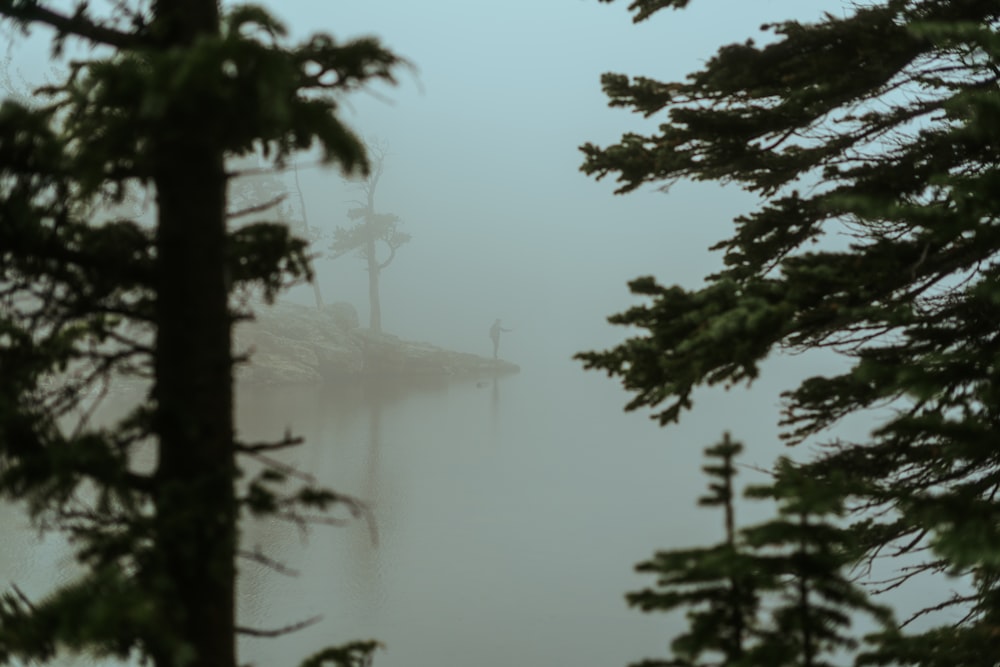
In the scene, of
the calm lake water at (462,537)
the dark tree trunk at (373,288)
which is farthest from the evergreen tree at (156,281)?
the dark tree trunk at (373,288)

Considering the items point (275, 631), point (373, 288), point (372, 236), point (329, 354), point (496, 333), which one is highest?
point (372, 236)

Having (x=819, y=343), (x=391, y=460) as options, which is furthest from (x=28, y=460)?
(x=391, y=460)

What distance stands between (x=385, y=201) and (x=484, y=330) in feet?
17.7

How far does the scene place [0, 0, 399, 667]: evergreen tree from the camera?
1.69 meters

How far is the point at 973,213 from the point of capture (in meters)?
2.93

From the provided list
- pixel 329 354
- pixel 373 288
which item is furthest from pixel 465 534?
pixel 373 288

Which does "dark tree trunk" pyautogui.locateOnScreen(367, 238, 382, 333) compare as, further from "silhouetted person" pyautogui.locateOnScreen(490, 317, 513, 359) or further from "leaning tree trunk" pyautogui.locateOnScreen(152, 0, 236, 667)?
"leaning tree trunk" pyautogui.locateOnScreen(152, 0, 236, 667)

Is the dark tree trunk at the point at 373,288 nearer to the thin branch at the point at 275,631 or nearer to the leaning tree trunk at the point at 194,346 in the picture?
the thin branch at the point at 275,631

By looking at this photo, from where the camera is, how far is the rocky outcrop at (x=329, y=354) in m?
17.1

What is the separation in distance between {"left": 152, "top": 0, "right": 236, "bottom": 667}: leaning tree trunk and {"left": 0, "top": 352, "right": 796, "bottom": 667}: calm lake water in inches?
296

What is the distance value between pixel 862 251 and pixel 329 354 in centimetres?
1598

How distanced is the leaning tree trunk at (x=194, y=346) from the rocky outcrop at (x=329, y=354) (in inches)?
550

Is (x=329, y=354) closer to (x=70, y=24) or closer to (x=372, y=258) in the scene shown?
(x=372, y=258)

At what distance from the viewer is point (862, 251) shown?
4.02 meters
